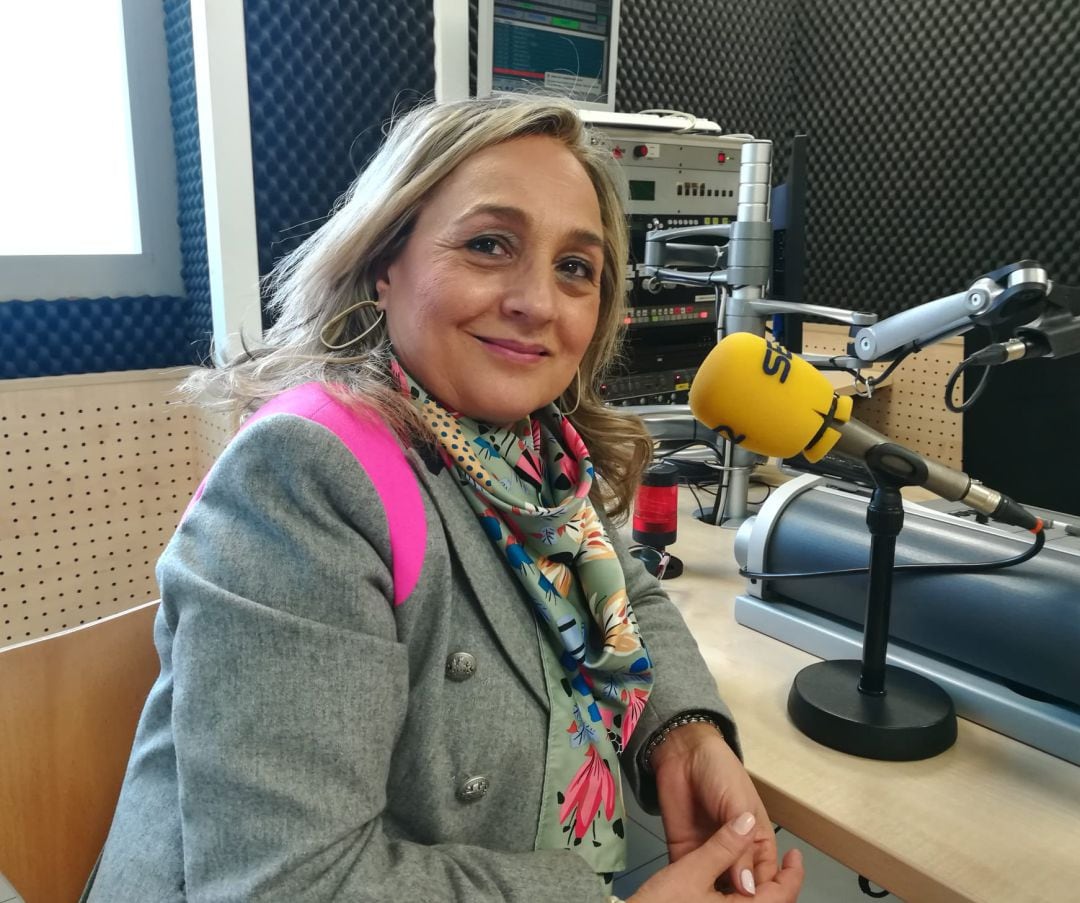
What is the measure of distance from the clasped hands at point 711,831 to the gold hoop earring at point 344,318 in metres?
0.58

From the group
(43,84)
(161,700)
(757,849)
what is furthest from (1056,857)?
(43,84)

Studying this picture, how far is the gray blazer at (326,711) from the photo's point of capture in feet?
2.20

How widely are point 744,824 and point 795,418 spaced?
1.34ft

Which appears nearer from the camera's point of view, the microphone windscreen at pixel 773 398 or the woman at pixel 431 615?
the woman at pixel 431 615

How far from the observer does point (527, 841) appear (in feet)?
2.83

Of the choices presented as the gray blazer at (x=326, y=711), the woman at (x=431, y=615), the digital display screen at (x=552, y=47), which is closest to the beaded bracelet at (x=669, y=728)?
the woman at (x=431, y=615)

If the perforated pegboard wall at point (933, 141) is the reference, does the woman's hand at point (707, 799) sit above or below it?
below

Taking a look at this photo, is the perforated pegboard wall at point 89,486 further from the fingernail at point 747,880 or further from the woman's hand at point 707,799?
the fingernail at point 747,880

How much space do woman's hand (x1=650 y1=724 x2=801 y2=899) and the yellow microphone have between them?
1.11 feet

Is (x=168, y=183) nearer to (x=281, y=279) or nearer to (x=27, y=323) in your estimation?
(x=27, y=323)

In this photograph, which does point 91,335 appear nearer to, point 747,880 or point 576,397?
point 576,397

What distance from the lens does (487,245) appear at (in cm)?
93

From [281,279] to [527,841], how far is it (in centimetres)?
80

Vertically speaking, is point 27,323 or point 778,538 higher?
point 27,323
